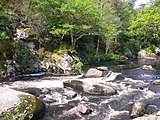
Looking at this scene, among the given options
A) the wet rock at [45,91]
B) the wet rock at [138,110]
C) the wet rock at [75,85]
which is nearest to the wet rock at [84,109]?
the wet rock at [138,110]

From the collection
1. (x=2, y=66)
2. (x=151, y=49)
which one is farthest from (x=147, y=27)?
(x=2, y=66)

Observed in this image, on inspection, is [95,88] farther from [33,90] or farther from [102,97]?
[33,90]

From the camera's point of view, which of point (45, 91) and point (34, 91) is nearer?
point (45, 91)

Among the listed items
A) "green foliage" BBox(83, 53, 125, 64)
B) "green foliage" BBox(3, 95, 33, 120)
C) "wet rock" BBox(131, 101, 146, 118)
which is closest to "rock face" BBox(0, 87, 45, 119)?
"green foliage" BBox(3, 95, 33, 120)

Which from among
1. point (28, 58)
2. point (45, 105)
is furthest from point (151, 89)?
point (28, 58)

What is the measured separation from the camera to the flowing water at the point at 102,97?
709 inches

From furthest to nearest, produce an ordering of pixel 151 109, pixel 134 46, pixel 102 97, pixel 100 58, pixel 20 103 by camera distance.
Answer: pixel 134 46 → pixel 100 58 → pixel 102 97 → pixel 151 109 → pixel 20 103

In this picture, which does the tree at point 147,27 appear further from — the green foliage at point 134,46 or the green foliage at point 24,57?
the green foliage at point 24,57

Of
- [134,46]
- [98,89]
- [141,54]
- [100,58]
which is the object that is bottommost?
[98,89]

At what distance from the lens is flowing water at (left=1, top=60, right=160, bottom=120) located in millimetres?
18005

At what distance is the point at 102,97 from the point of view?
72.9 feet

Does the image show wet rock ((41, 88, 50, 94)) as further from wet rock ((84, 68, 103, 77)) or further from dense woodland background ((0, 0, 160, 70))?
wet rock ((84, 68, 103, 77))

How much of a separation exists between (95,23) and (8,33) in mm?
12603

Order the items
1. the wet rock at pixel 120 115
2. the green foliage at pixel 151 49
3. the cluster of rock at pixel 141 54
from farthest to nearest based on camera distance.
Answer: the green foliage at pixel 151 49 → the cluster of rock at pixel 141 54 → the wet rock at pixel 120 115
